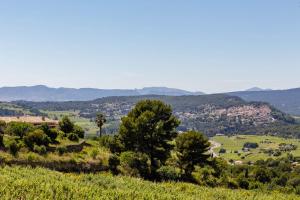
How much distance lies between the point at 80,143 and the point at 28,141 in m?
13.4

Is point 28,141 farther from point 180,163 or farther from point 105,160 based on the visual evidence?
point 180,163

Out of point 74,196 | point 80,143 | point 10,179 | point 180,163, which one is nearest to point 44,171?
point 10,179

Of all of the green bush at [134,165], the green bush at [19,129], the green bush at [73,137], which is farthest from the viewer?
the green bush at [73,137]

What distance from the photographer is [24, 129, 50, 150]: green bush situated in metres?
64.9

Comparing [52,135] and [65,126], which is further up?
[65,126]

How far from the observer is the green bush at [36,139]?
64938 millimetres

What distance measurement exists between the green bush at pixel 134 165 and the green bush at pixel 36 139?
13.1 metres

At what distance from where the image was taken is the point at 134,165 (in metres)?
68.9

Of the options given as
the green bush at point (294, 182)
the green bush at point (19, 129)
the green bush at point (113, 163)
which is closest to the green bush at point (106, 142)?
the green bush at point (113, 163)

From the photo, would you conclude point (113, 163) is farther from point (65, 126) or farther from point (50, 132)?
point (65, 126)

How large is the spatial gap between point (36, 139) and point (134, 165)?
16.8 metres

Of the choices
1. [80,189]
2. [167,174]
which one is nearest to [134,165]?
[167,174]

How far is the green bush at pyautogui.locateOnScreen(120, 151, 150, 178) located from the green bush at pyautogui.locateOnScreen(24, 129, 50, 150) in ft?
42.8

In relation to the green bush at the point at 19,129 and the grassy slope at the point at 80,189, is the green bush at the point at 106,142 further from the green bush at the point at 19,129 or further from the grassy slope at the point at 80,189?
the grassy slope at the point at 80,189
